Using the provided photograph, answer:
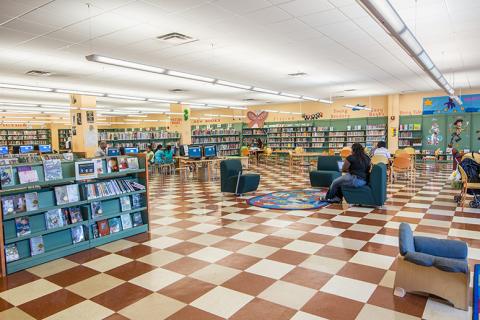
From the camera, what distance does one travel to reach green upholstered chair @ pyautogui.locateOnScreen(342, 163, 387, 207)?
6070 mm

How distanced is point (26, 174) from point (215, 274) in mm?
2395

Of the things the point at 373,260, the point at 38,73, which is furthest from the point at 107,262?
the point at 38,73

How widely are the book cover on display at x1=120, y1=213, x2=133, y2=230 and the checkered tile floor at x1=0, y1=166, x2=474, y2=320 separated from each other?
244 mm

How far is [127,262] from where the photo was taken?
3816 mm

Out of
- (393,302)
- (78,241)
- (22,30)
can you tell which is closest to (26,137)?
(22,30)

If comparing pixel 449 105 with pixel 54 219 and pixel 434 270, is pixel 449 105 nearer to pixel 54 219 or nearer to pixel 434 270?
pixel 434 270

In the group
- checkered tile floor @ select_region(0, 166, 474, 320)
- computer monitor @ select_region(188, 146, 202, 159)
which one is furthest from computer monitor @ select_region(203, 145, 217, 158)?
checkered tile floor @ select_region(0, 166, 474, 320)

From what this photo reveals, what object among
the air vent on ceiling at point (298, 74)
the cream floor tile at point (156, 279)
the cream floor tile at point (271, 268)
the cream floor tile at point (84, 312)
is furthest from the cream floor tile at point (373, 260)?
the air vent on ceiling at point (298, 74)

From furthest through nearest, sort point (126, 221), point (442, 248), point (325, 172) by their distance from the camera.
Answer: point (325, 172) → point (126, 221) → point (442, 248)

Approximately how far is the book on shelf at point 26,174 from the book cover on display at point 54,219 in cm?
43

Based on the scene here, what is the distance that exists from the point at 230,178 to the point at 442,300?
5460 mm

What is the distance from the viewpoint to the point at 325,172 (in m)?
8.38

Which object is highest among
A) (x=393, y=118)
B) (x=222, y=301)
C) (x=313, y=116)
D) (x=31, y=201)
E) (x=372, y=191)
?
(x=313, y=116)

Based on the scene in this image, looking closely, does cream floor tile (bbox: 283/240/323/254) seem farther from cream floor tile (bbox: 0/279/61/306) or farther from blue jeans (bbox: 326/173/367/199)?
cream floor tile (bbox: 0/279/61/306)
